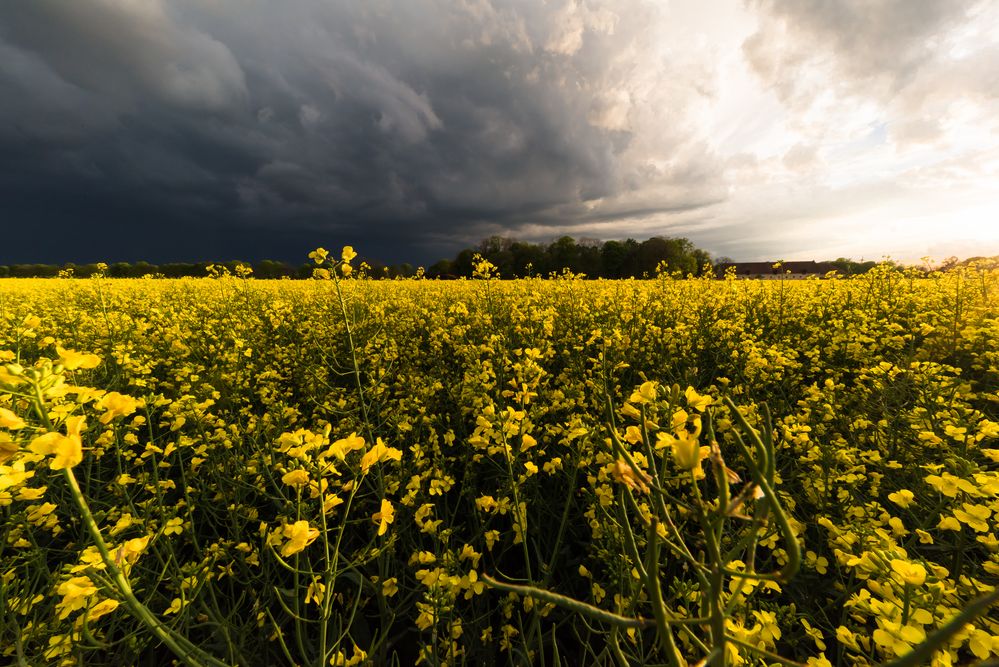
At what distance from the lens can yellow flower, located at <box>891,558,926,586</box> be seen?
103cm

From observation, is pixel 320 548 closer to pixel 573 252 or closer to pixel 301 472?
pixel 301 472

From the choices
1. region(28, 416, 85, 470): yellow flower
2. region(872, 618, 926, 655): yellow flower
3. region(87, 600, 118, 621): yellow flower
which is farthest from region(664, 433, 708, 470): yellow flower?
region(87, 600, 118, 621): yellow flower

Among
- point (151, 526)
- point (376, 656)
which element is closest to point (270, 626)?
point (376, 656)

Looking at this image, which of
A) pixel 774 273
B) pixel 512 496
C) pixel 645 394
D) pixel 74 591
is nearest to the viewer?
pixel 74 591

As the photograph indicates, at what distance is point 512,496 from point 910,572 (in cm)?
182

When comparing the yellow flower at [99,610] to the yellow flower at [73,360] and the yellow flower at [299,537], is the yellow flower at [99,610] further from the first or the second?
the yellow flower at [73,360]

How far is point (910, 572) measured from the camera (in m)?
1.06

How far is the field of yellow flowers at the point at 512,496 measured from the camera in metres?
1.00

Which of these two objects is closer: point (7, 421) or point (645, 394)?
point (7, 421)

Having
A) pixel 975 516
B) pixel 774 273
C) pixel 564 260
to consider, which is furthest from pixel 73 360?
pixel 564 260

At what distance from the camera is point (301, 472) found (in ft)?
3.85

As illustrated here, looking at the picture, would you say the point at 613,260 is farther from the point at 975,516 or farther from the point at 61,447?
the point at 61,447

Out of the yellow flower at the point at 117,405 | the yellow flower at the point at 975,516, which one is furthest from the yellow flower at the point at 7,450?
the yellow flower at the point at 975,516

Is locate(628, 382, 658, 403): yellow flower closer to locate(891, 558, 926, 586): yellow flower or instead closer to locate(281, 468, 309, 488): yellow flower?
locate(891, 558, 926, 586): yellow flower
